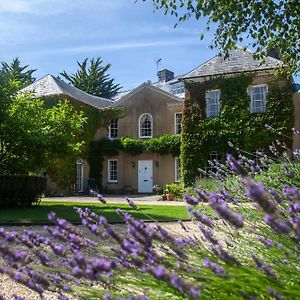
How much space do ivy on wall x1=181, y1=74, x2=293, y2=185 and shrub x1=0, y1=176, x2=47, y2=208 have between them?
36.4 ft

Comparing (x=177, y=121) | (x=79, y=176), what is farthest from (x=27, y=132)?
(x=177, y=121)

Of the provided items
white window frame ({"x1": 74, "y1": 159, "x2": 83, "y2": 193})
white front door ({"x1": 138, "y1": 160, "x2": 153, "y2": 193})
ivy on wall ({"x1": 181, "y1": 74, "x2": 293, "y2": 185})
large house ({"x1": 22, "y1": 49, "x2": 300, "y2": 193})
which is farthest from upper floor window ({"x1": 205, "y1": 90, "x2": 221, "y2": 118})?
white window frame ({"x1": 74, "y1": 159, "x2": 83, "y2": 193})

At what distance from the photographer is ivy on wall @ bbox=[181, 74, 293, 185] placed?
23844 mm

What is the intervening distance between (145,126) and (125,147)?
2.38 metres

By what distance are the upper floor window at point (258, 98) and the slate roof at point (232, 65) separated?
1155 mm

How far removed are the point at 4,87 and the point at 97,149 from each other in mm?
16837

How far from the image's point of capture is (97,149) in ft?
101

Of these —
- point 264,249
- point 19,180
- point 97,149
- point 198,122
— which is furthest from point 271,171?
point 97,149

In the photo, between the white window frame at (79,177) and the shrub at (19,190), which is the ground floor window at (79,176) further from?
the shrub at (19,190)

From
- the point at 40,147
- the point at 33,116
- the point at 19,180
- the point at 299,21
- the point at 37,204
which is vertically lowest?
the point at 37,204

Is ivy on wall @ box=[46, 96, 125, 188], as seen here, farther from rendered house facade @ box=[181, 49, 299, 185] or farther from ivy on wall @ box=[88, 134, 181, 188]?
rendered house facade @ box=[181, 49, 299, 185]

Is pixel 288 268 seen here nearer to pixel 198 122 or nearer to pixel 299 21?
pixel 299 21

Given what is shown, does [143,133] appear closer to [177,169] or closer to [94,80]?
[177,169]

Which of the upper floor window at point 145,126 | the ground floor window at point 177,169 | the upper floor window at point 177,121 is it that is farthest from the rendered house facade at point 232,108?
the upper floor window at point 145,126
